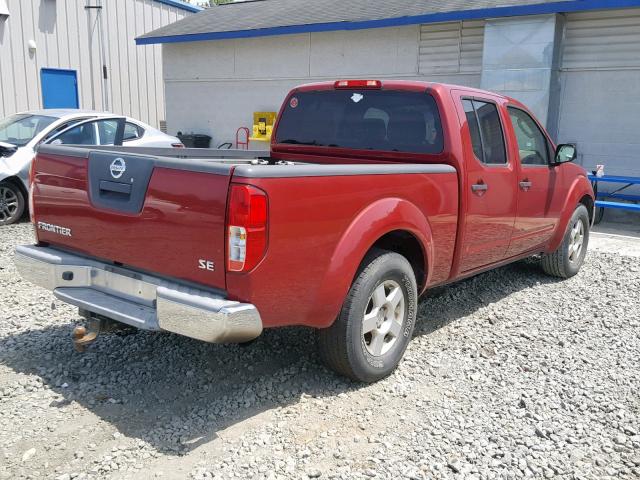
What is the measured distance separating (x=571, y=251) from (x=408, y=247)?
3177 mm

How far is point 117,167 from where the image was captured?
3.55 metres

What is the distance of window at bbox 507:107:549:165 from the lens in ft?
18.2

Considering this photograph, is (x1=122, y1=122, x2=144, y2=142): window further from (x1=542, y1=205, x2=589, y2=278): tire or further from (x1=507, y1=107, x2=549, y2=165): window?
(x1=542, y1=205, x2=589, y2=278): tire

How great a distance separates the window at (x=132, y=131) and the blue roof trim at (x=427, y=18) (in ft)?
17.3

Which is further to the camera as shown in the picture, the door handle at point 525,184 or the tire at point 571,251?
the tire at point 571,251

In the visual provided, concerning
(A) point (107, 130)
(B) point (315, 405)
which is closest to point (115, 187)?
(B) point (315, 405)

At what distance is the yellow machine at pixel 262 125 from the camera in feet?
49.5

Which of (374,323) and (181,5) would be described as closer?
(374,323)

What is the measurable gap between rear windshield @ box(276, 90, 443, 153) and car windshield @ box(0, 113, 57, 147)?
547 centimetres

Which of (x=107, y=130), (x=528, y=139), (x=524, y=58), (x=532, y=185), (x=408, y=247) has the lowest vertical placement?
(x=408, y=247)

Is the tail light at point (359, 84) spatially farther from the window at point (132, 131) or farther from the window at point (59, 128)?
the window at point (132, 131)

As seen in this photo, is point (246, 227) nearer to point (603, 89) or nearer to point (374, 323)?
point (374, 323)

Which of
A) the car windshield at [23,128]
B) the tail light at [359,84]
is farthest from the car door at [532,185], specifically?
the car windshield at [23,128]

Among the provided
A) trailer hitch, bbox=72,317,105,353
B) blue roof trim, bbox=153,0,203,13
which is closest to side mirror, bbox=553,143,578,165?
trailer hitch, bbox=72,317,105,353
